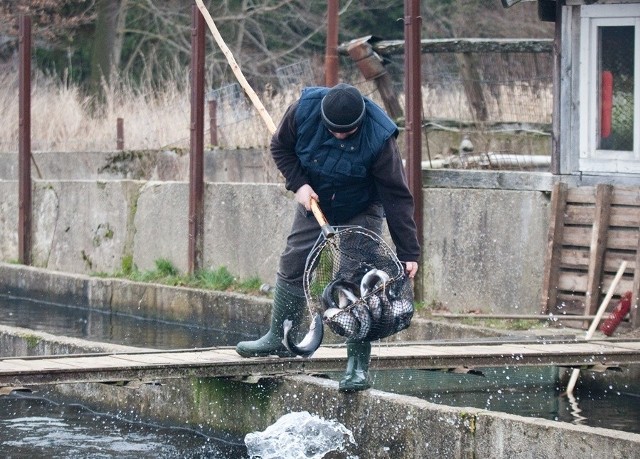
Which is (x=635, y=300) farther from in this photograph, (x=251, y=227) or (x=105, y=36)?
(x=105, y=36)

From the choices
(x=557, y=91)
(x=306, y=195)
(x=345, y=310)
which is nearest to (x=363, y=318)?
(x=345, y=310)

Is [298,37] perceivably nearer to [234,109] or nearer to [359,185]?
[234,109]

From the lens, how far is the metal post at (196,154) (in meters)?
14.3

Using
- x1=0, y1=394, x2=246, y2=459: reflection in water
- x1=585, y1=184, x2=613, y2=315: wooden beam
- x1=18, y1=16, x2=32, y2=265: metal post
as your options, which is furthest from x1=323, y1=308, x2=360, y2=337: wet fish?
x1=18, y1=16, x2=32, y2=265: metal post

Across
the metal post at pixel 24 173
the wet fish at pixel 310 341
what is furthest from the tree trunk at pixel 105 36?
the wet fish at pixel 310 341

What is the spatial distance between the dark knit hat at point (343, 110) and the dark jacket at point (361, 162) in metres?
0.19

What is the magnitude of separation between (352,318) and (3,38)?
92.9ft

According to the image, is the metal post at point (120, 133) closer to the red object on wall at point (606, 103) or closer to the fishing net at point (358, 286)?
the red object on wall at point (606, 103)

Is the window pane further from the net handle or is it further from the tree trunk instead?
the tree trunk

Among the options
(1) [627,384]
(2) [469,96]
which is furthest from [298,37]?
(1) [627,384]

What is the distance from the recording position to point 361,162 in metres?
7.63

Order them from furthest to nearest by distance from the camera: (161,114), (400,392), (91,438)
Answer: (161,114) → (400,392) → (91,438)

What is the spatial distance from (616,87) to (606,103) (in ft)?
0.54

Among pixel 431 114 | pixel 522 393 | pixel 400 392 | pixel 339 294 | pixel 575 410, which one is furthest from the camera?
pixel 431 114
